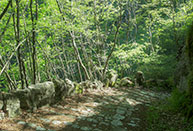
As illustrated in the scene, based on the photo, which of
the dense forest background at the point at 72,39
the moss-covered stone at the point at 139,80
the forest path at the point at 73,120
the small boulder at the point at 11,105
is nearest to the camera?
the forest path at the point at 73,120

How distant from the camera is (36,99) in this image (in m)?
4.51

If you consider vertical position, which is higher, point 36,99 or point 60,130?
point 36,99

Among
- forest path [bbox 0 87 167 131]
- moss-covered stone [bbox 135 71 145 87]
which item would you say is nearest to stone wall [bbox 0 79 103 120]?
forest path [bbox 0 87 167 131]

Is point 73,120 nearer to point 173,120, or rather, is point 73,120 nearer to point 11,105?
point 11,105

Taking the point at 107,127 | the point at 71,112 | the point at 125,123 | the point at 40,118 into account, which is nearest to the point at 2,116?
the point at 40,118

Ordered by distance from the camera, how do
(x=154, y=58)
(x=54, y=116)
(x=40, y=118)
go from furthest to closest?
(x=154, y=58), (x=54, y=116), (x=40, y=118)

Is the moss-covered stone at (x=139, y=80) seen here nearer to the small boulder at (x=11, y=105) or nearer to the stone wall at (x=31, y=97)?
the stone wall at (x=31, y=97)

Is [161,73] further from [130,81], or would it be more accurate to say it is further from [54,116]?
[54,116]

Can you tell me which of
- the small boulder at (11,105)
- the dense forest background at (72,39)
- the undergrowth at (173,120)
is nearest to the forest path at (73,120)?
the small boulder at (11,105)

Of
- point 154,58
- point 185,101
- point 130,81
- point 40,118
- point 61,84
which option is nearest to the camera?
point 40,118

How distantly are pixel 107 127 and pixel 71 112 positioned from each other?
52.3 inches

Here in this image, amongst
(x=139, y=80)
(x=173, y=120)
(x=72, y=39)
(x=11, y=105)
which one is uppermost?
(x=72, y=39)

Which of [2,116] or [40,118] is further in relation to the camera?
[40,118]

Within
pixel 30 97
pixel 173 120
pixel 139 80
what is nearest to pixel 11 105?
pixel 30 97
